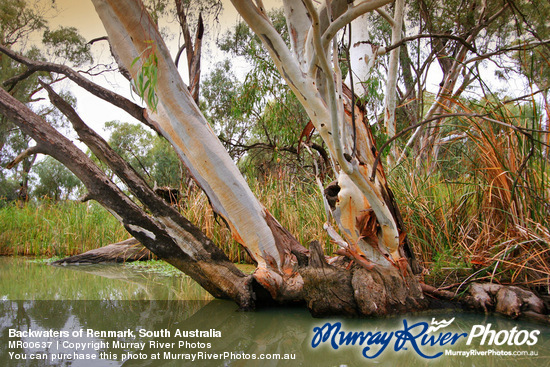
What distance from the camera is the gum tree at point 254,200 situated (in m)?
2.17

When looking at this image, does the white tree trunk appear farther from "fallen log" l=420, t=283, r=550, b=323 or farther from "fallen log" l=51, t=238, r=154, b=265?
"fallen log" l=51, t=238, r=154, b=265

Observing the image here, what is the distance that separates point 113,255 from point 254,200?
3.11m

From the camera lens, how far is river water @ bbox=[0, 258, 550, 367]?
157 cm

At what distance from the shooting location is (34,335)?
1826mm

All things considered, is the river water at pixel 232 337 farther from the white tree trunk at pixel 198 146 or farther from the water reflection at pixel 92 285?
the white tree trunk at pixel 198 146

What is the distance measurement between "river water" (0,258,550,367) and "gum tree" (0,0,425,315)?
0.58 feet

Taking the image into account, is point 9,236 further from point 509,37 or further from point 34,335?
point 509,37

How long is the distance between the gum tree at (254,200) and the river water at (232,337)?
Answer: 7.0 inches

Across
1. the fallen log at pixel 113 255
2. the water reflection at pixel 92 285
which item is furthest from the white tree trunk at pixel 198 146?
the fallen log at pixel 113 255

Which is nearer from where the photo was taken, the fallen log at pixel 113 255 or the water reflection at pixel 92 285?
the water reflection at pixel 92 285

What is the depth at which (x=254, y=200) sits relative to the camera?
2.67 metres

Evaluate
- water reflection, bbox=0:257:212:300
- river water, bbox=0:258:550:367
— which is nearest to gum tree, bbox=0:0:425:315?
river water, bbox=0:258:550:367

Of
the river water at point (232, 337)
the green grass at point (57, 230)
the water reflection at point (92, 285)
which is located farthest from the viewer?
the green grass at point (57, 230)

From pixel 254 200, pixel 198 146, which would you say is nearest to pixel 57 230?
pixel 198 146
